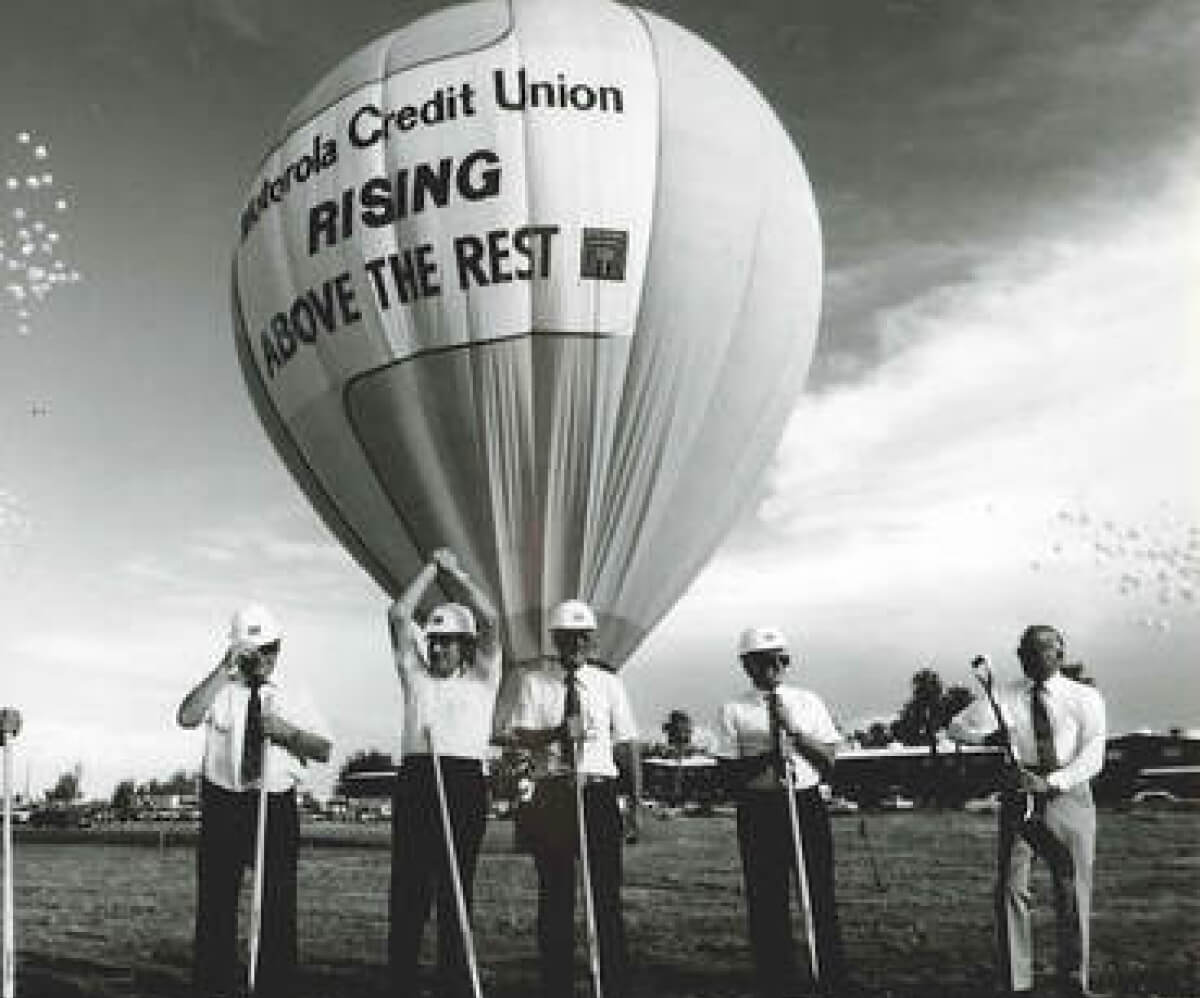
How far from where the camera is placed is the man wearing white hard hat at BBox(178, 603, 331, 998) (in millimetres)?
6684

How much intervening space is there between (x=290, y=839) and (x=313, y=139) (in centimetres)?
798

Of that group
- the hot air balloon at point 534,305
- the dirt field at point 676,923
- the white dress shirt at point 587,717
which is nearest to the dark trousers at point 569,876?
the white dress shirt at point 587,717

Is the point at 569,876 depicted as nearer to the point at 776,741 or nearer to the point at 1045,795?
the point at 776,741

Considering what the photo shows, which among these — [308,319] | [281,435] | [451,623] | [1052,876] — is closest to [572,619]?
[451,623]

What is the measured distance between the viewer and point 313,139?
1294cm

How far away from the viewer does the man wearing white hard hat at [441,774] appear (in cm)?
707

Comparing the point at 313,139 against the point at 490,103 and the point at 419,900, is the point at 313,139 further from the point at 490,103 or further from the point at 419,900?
the point at 419,900

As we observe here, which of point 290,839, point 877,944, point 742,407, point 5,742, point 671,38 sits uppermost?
point 671,38

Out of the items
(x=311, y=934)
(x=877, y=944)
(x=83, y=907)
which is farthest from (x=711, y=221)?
(x=83, y=907)

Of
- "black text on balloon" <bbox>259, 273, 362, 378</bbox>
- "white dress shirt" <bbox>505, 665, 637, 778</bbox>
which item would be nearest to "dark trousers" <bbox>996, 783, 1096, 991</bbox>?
"white dress shirt" <bbox>505, 665, 637, 778</bbox>

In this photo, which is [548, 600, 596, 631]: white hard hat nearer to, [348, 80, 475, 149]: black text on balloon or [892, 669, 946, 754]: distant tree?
[348, 80, 475, 149]: black text on balloon

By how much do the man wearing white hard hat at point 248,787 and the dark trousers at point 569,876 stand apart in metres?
1.28

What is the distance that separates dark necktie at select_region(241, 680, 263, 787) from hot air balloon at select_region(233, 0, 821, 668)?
3.98 meters

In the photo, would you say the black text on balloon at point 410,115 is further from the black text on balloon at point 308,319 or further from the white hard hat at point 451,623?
the white hard hat at point 451,623
